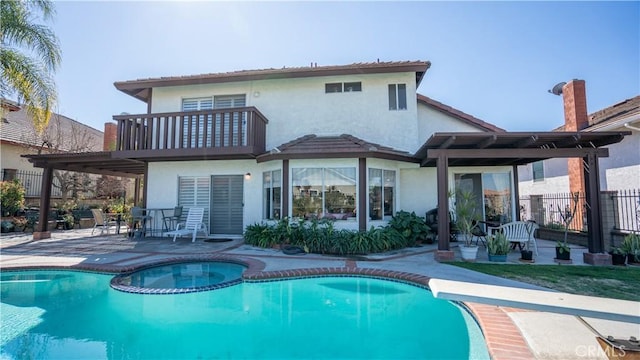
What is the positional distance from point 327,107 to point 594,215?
9549 mm

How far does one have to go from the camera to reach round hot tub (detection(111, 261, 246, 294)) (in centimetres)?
632

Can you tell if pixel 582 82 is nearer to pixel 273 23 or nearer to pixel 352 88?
pixel 352 88

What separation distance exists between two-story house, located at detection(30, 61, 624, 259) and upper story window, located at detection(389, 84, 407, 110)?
4cm

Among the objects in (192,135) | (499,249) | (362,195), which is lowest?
(499,249)

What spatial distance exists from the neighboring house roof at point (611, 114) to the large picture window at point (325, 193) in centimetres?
1109

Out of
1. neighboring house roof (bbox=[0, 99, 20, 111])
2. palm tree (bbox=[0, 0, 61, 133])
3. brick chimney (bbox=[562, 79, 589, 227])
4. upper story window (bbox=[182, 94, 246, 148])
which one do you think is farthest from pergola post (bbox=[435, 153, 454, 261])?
neighboring house roof (bbox=[0, 99, 20, 111])

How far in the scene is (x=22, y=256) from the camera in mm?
8945

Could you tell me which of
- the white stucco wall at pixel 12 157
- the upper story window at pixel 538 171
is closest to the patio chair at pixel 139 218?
the white stucco wall at pixel 12 157

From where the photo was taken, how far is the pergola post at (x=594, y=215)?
311 inches

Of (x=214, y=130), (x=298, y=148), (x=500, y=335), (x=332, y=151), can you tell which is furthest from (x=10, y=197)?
(x=500, y=335)

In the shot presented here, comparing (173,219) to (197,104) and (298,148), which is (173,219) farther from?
(298,148)

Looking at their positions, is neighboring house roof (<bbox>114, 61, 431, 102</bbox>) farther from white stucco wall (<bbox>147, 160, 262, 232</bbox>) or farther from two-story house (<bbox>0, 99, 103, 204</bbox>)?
two-story house (<bbox>0, 99, 103, 204</bbox>)

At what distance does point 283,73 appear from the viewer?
1261 centimetres

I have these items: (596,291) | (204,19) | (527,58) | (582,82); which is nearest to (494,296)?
(596,291)
